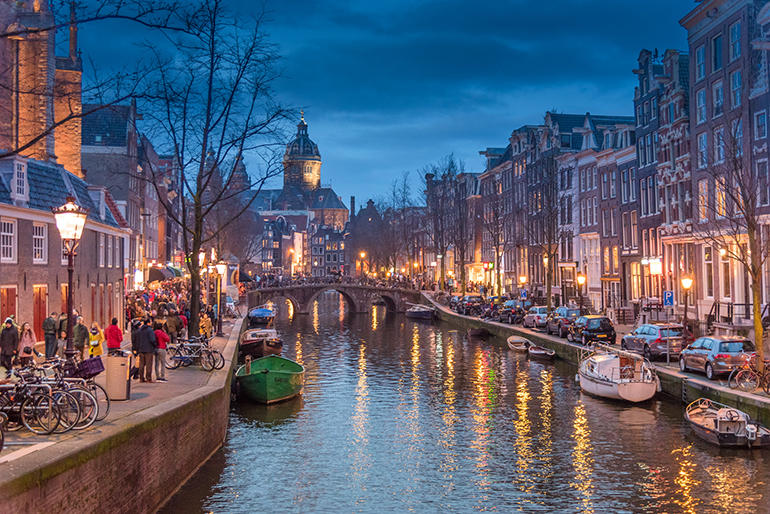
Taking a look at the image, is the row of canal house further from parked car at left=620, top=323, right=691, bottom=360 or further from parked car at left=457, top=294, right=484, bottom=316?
parked car at left=457, top=294, right=484, bottom=316

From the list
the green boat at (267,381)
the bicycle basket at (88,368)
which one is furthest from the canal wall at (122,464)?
the green boat at (267,381)

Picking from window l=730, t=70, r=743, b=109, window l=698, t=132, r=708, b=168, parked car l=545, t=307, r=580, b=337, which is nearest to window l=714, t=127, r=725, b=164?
window l=698, t=132, r=708, b=168

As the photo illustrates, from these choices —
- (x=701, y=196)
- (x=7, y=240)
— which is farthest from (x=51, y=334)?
(x=701, y=196)

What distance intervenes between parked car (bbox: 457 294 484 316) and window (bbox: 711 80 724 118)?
100ft

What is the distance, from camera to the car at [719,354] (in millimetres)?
27844

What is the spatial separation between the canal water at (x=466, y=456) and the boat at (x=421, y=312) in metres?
42.3

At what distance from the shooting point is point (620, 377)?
31.1 meters

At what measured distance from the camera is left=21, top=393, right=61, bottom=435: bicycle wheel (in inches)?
579

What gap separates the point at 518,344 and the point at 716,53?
2011 centimetres

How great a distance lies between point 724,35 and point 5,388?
40832 millimetres

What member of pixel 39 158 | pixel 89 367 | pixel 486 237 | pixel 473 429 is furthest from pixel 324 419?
pixel 486 237

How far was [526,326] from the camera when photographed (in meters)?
56.7

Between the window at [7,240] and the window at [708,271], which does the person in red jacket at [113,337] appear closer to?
the window at [7,240]

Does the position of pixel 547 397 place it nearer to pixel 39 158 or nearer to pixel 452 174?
pixel 39 158
